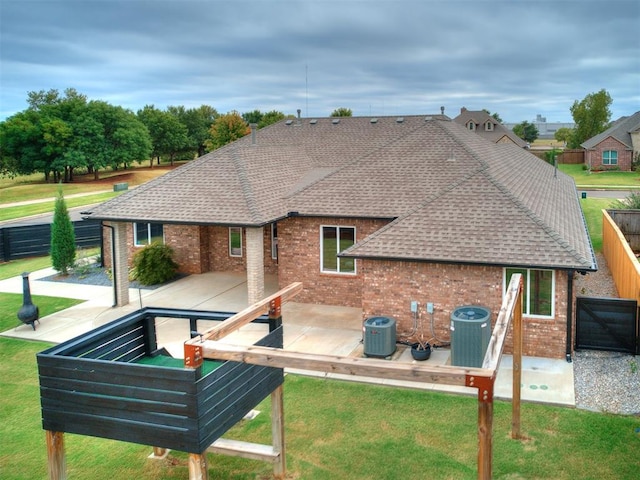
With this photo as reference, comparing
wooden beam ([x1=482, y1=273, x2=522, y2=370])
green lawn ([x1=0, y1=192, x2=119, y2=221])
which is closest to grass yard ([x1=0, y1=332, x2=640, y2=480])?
wooden beam ([x1=482, y1=273, x2=522, y2=370])

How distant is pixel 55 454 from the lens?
837 cm

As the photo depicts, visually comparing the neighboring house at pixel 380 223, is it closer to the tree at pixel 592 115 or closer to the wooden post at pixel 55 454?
→ the wooden post at pixel 55 454

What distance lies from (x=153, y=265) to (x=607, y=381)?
14.9 metres

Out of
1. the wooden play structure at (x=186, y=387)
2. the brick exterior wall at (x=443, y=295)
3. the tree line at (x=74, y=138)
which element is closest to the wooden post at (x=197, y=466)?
the wooden play structure at (x=186, y=387)

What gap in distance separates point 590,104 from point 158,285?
256 feet

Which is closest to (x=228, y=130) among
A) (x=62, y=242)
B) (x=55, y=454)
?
(x=62, y=242)

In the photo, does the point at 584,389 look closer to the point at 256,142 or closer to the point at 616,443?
the point at 616,443

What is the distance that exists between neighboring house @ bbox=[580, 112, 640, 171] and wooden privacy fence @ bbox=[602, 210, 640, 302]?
42.7 meters

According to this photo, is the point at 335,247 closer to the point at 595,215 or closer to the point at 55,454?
the point at 55,454

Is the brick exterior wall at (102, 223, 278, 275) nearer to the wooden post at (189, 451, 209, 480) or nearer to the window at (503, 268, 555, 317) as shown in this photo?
the window at (503, 268, 555, 317)

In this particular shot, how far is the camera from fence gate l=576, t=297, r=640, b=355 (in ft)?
46.9

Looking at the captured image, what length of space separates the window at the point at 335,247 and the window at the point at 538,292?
549cm

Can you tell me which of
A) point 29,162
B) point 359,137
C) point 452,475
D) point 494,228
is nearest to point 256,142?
point 359,137

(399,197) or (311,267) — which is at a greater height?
(399,197)
